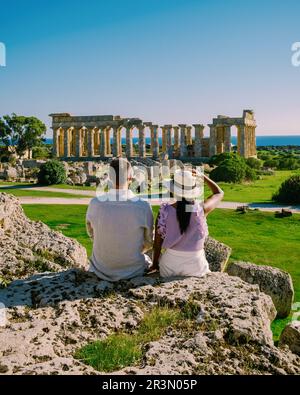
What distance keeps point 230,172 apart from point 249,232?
59.7ft

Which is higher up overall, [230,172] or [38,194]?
[230,172]

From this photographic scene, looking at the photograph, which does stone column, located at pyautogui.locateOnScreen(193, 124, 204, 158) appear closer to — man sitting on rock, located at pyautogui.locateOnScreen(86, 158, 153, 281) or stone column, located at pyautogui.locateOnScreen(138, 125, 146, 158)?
stone column, located at pyautogui.locateOnScreen(138, 125, 146, 158)

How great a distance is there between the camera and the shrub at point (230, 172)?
3547 centimetres

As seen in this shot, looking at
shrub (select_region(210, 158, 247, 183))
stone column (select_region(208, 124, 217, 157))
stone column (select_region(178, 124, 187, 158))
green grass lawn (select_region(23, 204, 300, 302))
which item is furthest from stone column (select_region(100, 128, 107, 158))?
green grass lawn (select_region(23, 204, 300, 302))

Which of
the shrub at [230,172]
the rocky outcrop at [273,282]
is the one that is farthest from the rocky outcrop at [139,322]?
the shrub at [230,172]

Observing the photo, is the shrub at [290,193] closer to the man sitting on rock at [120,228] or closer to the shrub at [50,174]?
the shrub at [50,174]

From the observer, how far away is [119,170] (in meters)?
6.12

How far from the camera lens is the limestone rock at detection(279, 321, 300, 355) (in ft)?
21.0

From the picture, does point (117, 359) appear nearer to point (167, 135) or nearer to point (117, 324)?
point (117, 324)

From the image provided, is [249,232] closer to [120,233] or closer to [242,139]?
[120,233]

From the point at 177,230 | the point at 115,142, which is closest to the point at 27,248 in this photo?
the point at 177,230

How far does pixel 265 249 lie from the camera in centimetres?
1466

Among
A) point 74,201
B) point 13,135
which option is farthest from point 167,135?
point 74,201
